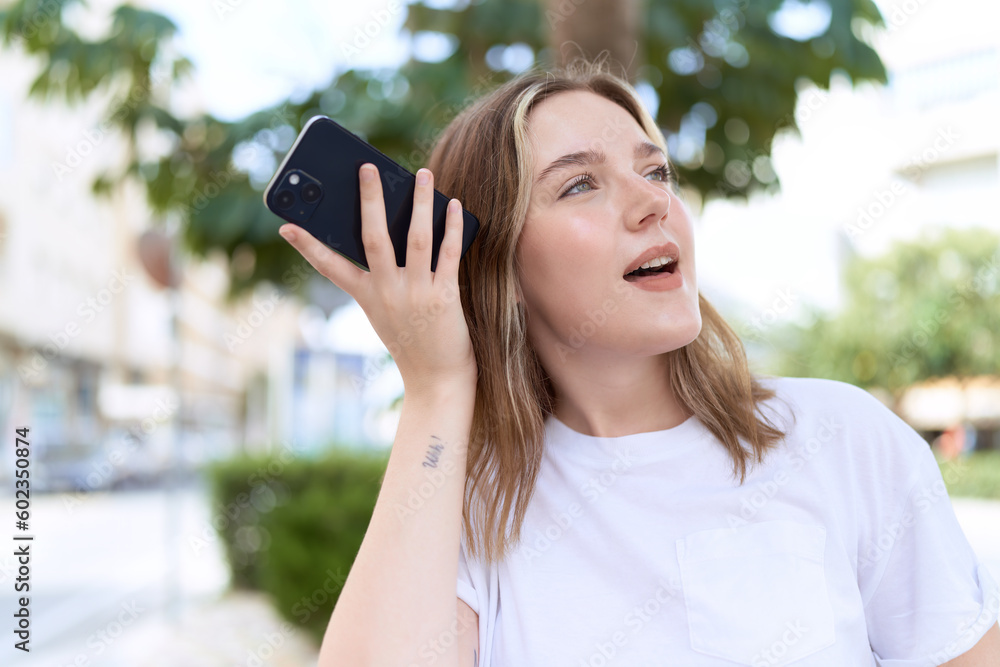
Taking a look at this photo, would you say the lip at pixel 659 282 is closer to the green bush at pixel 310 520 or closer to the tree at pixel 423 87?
the tree at pixel 423 87

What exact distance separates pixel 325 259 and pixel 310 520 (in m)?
4.80

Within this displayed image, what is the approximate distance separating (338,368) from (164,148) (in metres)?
5.77

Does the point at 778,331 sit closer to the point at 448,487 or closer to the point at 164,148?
the point at 164,148

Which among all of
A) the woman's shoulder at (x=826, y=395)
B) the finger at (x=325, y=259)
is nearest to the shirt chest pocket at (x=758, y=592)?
the woman's shoulder at (x=826, y=395)

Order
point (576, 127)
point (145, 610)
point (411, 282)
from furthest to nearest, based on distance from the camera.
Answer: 1. point (145, 610)
2. point (576, 127)
3. point (411, 282)

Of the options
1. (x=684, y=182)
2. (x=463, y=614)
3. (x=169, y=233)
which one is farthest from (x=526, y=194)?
Result: (x=169, y=233)

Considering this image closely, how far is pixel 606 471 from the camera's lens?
4.98 feet

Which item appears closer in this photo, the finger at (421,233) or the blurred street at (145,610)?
the finger at (421,233)

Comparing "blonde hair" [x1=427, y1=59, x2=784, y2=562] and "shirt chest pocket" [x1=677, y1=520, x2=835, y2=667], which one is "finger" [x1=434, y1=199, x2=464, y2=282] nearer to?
"blonde hair" [x1=427, y1=59, x2=784, y2=562]

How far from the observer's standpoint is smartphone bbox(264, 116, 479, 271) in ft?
4.72

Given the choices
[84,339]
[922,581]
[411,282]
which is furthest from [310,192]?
[84,339]

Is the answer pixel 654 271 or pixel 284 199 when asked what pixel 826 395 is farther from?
pixel 284 199

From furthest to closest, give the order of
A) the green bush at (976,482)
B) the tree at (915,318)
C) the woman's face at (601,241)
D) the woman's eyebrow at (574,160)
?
the tree at (915,318), the green bush at (976,482), the woman's eyebrow at (574,160), the woman's face at (601,241)

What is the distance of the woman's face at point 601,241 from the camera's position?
150 cm
